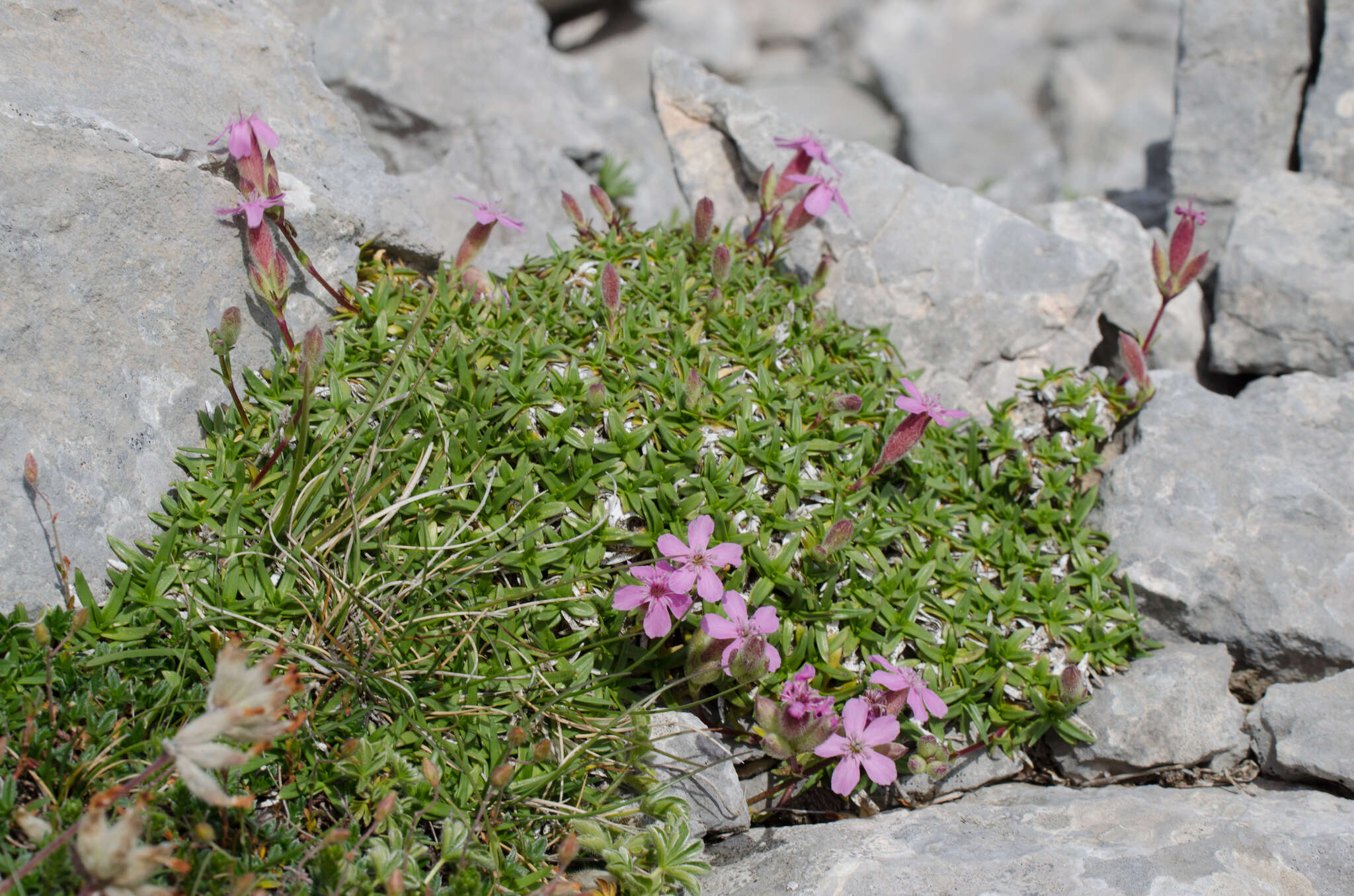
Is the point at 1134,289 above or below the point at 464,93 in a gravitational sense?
below

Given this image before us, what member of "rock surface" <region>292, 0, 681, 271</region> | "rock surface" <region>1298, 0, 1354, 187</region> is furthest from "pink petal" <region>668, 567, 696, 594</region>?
"rock surface" <region>1298, 0, 1354, 187</region>

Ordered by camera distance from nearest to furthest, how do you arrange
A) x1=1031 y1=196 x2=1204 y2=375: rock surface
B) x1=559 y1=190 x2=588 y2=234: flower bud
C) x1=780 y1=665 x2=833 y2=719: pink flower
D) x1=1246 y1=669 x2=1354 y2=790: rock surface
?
x1=780 y1=665 x2=833 y2=719: pink flower < x1=1246 y1=669 x2=1354 y2=790: rock surface < x1=559 y1=190 x2=588 y2=234: flower bud < x1=1031 y1=196 x2=1204 y2=375: rock surface

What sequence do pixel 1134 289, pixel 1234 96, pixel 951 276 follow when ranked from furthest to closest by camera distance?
pixel 1234 96 → pixel 1134 289 → pixel 951 276

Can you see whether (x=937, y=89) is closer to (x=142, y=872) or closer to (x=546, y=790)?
(x=546, y=790)

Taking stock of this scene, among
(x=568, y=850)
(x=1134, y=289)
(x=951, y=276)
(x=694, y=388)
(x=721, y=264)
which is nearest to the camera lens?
(x=568, y=850)

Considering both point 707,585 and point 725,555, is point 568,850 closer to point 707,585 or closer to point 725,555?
point 707,585

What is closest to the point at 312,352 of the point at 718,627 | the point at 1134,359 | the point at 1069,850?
the point at 718,627

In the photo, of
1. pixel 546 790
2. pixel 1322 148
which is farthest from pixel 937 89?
pixel 546 790

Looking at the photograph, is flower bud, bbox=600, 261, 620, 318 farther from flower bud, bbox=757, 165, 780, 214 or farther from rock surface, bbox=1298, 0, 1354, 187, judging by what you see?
rock surface, bbox=1298, 0, 1354, 187
